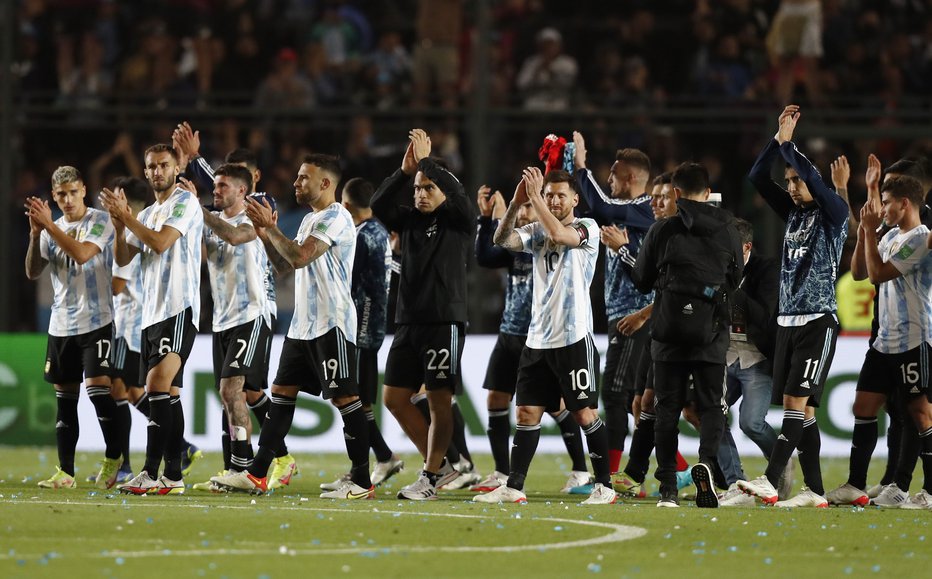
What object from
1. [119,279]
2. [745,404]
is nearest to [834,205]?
[745,404]

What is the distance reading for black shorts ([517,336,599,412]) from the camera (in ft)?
31.1

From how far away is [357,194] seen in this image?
1121 centimetres

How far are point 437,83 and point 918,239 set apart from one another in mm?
10703

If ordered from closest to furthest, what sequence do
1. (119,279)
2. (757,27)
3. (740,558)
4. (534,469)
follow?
(740,558), (119,279), (534,469), (757,27)

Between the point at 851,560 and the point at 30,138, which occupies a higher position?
the point at 30,138

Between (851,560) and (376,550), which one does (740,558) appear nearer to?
(851,560)

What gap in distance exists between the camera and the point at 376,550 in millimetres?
7055

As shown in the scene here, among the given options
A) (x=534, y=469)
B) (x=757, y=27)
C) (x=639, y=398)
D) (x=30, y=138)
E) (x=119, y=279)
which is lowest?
(x=534, y=469)

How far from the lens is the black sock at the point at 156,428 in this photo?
9719 millimetres

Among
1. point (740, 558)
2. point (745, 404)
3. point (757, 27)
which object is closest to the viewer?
point (740, 558)

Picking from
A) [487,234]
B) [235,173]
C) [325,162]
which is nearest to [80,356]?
[235,173]

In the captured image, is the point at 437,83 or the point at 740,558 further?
the point at 437,83

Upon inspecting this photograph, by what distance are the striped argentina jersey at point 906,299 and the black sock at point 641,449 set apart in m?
1.69

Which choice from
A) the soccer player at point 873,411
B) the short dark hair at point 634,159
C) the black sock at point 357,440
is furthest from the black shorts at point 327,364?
the soccer player at point 873,411
